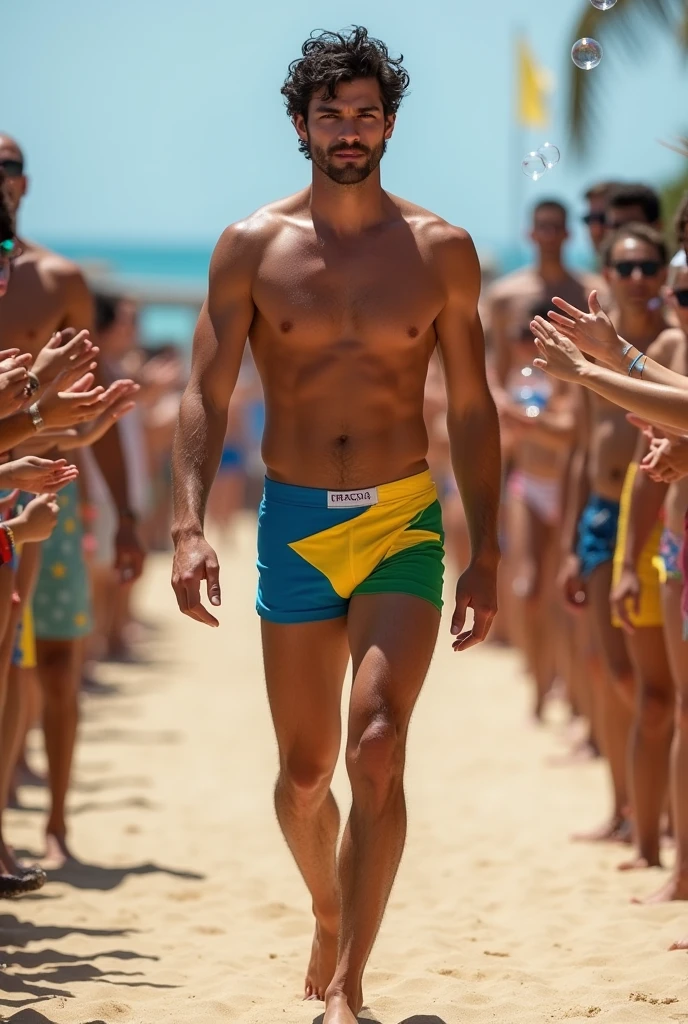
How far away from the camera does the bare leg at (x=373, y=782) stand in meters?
4.07

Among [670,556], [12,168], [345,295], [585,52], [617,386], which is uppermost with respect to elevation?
[585,52]

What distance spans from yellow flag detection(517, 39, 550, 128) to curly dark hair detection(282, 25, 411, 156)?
657 inches

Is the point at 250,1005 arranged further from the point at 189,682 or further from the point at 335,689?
A: the point at 189,682

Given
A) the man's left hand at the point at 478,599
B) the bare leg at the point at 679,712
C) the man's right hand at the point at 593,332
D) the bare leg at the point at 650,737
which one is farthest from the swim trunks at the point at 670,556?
the man's left hand at the point at 478,599

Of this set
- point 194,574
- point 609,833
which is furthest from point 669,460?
point 609,833

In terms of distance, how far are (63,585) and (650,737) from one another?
235 cm

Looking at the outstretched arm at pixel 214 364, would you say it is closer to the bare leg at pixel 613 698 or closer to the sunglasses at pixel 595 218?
the bare leg at pixel 613 698

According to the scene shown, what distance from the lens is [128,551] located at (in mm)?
6418

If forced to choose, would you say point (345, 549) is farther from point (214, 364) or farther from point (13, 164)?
point (13, 164)

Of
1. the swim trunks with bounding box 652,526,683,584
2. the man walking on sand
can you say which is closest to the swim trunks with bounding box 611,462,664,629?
the swim trunks with bounding box 652,526,683,584

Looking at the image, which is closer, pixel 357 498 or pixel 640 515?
pixel 357 498

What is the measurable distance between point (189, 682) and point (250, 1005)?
7464mm

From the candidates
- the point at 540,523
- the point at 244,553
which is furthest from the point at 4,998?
the point at 244,553

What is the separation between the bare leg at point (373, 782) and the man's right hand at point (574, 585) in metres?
2.59
